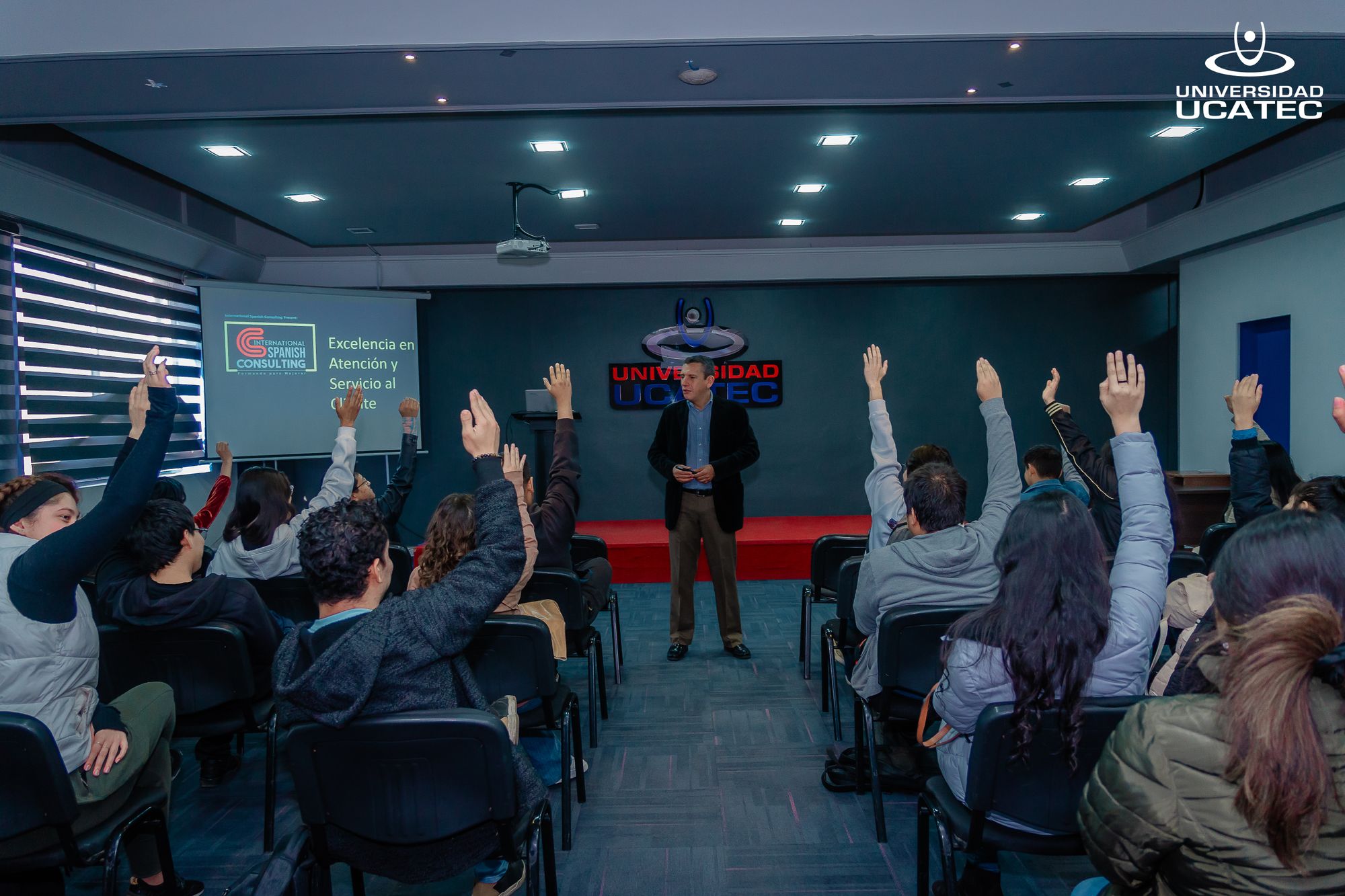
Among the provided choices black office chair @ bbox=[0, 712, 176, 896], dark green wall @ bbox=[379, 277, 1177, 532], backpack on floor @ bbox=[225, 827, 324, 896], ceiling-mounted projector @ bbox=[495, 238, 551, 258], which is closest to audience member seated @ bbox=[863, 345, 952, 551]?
backpack on floor @ bbox=[225, 827, 324, 896]

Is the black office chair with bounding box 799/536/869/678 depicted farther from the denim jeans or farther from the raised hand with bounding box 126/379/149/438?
the raised hand with bounding box 126/379/149/438

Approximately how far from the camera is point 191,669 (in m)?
2.46

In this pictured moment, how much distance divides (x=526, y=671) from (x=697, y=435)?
2.41m

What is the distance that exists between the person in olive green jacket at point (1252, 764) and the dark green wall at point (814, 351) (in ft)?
22.4

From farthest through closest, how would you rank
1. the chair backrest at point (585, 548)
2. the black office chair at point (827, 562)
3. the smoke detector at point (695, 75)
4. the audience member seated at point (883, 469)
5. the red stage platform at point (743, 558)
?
the red stage platform at point (743, 558), the chair backrest at point (585, 548), the black office chair at point (827, 562), the smoke detector at point (695, 75), the audience member seated at point (883, 469)

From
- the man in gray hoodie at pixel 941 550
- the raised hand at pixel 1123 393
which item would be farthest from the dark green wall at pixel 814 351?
the raised hand at pixel 1123 393

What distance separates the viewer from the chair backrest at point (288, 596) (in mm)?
3178

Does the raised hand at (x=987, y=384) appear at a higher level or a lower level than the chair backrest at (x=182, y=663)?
higher

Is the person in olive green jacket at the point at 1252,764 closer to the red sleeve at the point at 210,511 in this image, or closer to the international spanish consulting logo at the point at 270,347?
the red sleeve at the point at 210,511

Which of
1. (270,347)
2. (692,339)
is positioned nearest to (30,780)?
(270,347)

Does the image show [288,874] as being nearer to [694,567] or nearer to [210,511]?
[210,511]

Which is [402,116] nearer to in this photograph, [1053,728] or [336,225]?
[336,225]

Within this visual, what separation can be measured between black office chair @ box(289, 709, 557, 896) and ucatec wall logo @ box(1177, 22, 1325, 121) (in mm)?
3845

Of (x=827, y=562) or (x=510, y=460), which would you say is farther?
(x=827, y=562)
